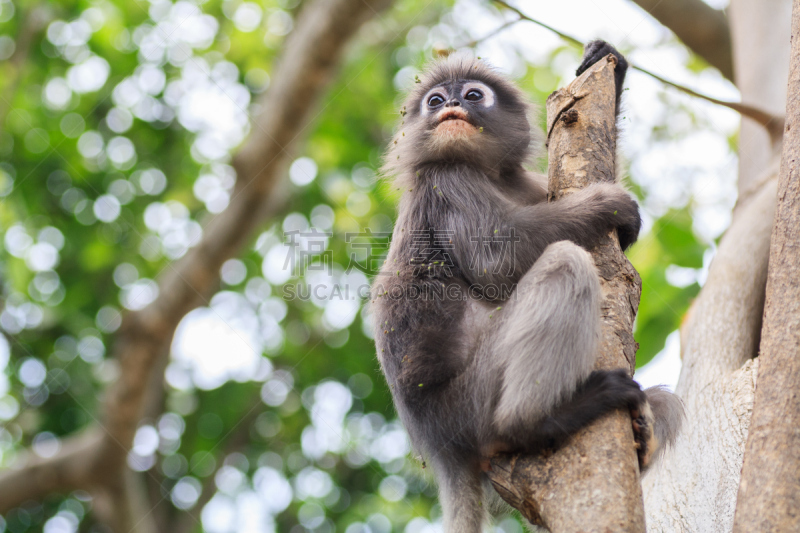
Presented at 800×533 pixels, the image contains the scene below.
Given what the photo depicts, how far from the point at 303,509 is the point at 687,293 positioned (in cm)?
871

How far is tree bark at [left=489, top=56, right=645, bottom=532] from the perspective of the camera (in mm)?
2350

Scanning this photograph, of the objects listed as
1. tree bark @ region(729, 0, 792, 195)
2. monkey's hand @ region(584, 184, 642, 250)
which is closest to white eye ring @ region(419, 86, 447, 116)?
monkey's hand @ region(584, 184, 642, 250)

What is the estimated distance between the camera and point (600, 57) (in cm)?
416

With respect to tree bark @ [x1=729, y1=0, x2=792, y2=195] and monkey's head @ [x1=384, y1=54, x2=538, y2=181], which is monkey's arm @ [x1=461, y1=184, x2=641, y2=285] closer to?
monkey's head @ [x1=384, y1=54, x2=538, y2=181]

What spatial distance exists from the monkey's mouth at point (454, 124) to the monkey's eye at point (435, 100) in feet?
Result: 0.83

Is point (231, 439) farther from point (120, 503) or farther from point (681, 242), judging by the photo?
point (681, 242)

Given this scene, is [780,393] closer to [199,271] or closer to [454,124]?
[454,124]

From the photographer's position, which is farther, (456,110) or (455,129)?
(456,110)

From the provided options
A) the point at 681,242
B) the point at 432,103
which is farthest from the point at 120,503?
the point at 681,242

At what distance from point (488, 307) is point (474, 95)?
1.83m

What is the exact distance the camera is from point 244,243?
8422 mm

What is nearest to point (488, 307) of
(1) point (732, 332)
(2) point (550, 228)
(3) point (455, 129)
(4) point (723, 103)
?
(2) point (550, 228)

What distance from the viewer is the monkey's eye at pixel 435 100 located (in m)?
4.89

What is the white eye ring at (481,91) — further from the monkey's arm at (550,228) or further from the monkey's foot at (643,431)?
the monkey's foot at (643,431)
